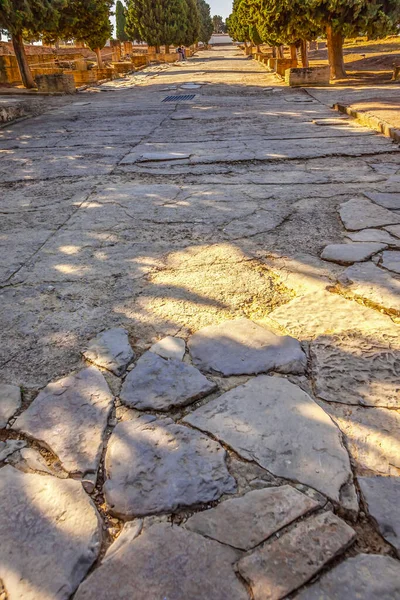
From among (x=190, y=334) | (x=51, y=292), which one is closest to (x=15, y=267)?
(x=51, y=292)

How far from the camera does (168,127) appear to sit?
20.1 ft

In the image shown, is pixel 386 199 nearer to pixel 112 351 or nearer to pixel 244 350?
pixel 244 350

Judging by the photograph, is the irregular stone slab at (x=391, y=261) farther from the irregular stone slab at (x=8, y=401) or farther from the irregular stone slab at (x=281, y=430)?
the irregular stone slab at (x=8, y=401)

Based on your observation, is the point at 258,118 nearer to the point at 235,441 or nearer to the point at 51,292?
the point at 51,292

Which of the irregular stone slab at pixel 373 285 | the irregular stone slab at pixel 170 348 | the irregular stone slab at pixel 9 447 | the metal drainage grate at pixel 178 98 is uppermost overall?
the metal drainage grate at pixel 178 98

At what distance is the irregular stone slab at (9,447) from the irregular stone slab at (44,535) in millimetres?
57

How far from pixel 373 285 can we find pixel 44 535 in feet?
5.12

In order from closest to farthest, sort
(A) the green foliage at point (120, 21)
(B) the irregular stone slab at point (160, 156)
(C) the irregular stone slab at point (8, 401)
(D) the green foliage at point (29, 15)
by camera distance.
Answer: (C) the irregular stone slab at point (8, 401) → (B) the irregular stone slab at point (160, 156) → (D) the green foliage at point (29, 15) → (A) the green foliage at point (120, 21)

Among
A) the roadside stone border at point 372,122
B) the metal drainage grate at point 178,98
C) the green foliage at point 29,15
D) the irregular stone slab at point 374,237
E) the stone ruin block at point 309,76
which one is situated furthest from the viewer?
the stone ruin block at point 309,76

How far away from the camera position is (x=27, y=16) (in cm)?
1029

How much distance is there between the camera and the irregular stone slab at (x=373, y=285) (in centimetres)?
168

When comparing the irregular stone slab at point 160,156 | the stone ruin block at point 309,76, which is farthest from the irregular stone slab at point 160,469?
the stone ruin block at point 309,76

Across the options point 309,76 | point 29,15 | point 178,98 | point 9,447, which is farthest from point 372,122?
point 29,15

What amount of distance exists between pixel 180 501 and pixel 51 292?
4.21ft
